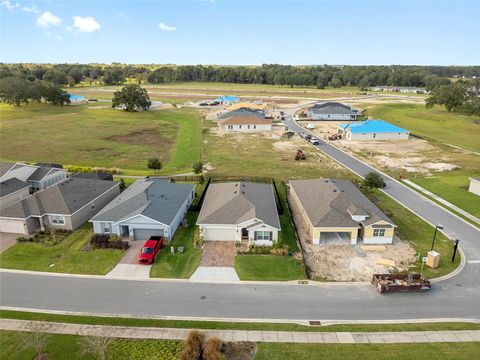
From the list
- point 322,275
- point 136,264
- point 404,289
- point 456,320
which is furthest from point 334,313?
point 136,264

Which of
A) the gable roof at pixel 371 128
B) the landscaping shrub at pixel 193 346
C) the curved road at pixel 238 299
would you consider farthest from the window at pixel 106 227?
the gable roof at pixel 371 128

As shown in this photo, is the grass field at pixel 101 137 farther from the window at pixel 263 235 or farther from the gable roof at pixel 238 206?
the window at pixel 263 235

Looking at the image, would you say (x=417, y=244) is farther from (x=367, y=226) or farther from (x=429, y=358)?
(x=429, y=358)

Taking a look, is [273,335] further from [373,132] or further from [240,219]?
[373,132]

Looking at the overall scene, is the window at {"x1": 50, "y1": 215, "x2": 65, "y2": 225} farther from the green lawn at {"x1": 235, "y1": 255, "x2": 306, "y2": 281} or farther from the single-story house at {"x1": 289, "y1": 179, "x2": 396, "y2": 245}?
the single-story house at {"x1": 289, "y1": 179, "x2": 396, "y2": 245}

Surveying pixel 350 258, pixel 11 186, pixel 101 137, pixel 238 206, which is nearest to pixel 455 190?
pixel 350 258

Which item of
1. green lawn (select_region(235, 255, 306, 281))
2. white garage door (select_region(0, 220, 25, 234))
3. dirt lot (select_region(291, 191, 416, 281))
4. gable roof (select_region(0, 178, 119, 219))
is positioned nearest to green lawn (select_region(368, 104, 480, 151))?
dirt lot (select_region(291, 191, 416, 281))
